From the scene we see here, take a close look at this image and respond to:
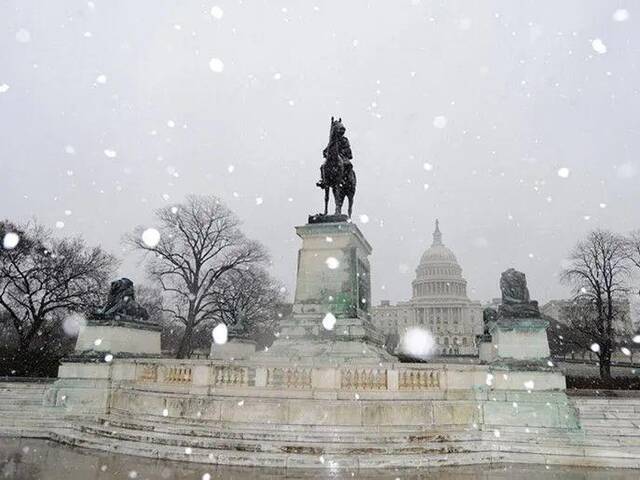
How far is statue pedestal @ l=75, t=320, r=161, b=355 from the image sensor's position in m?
14.4

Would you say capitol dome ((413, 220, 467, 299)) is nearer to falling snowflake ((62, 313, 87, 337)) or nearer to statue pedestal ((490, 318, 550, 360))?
falling snowflake ((62, 313, 87, 337))

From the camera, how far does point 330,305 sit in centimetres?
1587

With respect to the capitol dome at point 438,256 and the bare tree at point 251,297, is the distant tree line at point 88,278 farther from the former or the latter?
the capitol dome at point 438,256

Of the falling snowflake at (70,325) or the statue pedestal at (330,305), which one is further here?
the falling snowflake at (70,325)

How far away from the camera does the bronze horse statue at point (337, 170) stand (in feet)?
59.1

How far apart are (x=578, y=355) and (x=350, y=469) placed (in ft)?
262

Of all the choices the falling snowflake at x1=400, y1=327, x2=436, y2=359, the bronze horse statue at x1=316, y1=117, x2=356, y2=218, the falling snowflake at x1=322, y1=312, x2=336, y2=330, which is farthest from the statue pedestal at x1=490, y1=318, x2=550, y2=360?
the falling snowflake at x1=400, y1=327, x2=436, y2=359

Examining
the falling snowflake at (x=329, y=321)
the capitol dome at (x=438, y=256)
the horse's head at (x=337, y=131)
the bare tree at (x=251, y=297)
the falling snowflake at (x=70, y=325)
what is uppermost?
the capitol dome at (x=438, y=256)

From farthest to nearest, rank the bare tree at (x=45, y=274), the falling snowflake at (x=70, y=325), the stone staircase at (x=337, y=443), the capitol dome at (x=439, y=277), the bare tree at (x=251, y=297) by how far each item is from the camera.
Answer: the capitol dome at (x=439, y=277) → the bare tree at (x=251, y=297) → the falling snowflake at (x=70, y=325) → the bare tree at (x=45, y=274) → the stone staircase at (x=337, y=443)

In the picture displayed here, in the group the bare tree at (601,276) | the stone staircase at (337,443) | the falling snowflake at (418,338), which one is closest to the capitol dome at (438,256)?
the falling snowflake at (418,338)

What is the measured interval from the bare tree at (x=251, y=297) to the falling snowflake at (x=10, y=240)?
610 inches

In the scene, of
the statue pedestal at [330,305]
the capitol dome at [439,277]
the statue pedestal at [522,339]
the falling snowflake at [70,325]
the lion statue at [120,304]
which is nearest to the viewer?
the statue pedestal at [522,339]

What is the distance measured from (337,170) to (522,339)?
29.7 feet

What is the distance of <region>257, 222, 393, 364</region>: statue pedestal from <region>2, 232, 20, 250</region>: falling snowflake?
2678 centimetres
